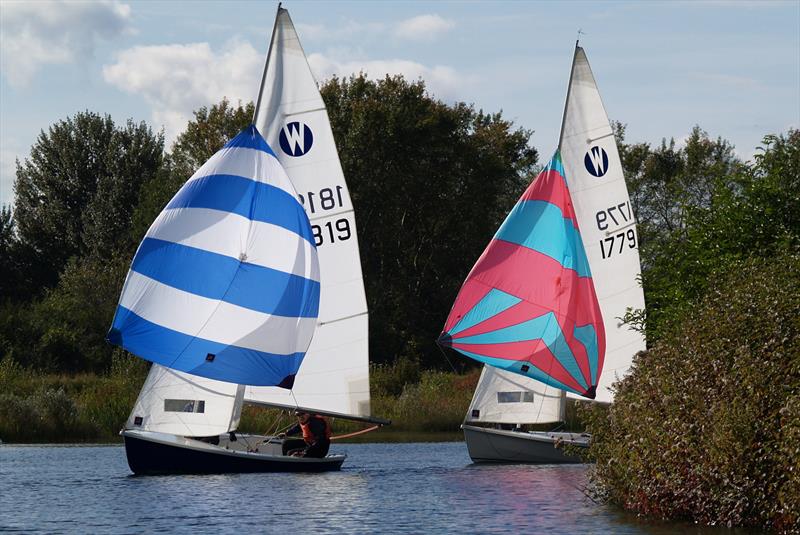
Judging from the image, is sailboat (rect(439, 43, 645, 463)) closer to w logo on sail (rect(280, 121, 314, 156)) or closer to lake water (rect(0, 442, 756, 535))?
lake water (rect(0, 442, 756, 535))

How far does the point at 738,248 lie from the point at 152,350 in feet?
45.0

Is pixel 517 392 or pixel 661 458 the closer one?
pixel 661 458

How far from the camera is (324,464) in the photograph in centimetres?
3647

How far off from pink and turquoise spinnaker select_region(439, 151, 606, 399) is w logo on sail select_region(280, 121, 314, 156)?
21.4ft

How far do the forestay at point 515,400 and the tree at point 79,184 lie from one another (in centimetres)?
4669

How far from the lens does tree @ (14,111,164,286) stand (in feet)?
285

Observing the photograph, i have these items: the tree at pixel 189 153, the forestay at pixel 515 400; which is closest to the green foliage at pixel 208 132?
the tree at pixel 189 153

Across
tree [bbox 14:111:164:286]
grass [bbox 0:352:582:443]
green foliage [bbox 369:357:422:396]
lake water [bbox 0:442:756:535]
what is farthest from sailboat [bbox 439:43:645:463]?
tree [bbox 14:111:164:286]

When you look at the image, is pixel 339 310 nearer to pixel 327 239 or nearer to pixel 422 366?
pixel 327 239

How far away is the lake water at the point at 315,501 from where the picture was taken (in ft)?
86.0

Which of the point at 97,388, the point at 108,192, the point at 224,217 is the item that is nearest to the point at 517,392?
the point at 224,217

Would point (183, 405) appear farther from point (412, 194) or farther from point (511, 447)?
point (412, 194)

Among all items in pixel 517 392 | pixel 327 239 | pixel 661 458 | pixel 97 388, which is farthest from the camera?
pixel 97 388

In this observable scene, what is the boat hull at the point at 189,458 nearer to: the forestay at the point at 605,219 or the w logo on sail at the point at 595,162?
the forestay at the point at 605,219
